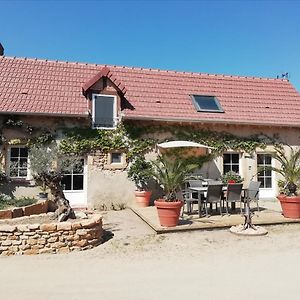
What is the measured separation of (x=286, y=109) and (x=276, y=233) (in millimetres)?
9456

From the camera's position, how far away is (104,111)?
13367mm

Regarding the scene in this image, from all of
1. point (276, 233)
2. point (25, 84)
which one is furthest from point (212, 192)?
point (25, 84)

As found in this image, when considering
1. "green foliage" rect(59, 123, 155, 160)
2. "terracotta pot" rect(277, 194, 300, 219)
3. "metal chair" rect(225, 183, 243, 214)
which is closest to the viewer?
"terracotta pot" rect(277, 194, 300, 219)

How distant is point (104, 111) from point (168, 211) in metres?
6.38

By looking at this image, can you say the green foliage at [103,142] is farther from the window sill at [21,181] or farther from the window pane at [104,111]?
the window sill at [21,181]

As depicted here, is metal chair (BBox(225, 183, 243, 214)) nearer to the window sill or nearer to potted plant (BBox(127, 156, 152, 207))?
potted plant (BBox(127, 156, 152, 207))

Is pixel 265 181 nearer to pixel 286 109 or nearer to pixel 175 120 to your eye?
pixel 286 109

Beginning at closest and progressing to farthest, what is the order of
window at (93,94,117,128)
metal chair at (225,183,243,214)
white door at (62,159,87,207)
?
metal chair at (225,183,243,214) → white door at (62,159,87,207) → window at (93,94,117,128)

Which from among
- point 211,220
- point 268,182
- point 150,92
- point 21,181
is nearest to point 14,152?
point 21,181

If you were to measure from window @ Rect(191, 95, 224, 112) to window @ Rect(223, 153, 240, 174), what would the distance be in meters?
2.22

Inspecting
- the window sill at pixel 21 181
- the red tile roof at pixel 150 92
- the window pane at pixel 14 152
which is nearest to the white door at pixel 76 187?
the window sill at pixel 21 181

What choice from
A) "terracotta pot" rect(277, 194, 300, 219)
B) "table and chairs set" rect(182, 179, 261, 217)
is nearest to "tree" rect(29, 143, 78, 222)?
"table and chairs set" rect(182, 179, 261, 217)

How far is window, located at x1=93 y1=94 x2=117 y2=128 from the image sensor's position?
13250 millimetres

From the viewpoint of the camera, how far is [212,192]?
32.7 feet
